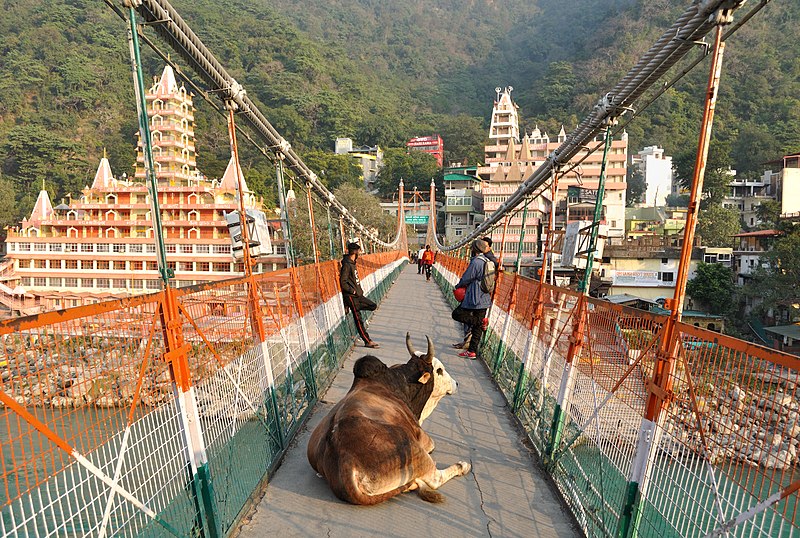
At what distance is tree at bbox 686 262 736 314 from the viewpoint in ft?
112

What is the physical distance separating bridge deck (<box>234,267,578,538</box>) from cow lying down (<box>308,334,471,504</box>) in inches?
4.1

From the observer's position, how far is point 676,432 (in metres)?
2.82

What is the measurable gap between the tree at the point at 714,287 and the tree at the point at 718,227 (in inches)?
439

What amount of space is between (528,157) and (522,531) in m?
63.1

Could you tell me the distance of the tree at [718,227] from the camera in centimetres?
4531

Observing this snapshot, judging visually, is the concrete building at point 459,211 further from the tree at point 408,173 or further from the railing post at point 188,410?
the railing post at point 188,410

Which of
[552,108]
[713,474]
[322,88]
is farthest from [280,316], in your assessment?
[322,88]

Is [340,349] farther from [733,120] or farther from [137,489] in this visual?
[733,120]

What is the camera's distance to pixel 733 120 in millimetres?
78188

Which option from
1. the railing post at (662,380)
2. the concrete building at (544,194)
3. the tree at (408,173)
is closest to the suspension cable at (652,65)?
the railing post at (662,380)

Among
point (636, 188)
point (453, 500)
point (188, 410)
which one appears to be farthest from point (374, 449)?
point (636, 188)

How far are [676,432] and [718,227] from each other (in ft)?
162

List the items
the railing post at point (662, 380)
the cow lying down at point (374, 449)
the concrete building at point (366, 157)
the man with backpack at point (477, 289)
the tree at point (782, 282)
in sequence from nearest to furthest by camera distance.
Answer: the railing post at point (662, 380) < the cow lying down at point (374, 449) < the man with backpack at point (477, 289) < the tree at point (782, 282) < the concrete building at point (366, 157)

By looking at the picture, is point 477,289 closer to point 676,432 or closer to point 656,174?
point 676,432
